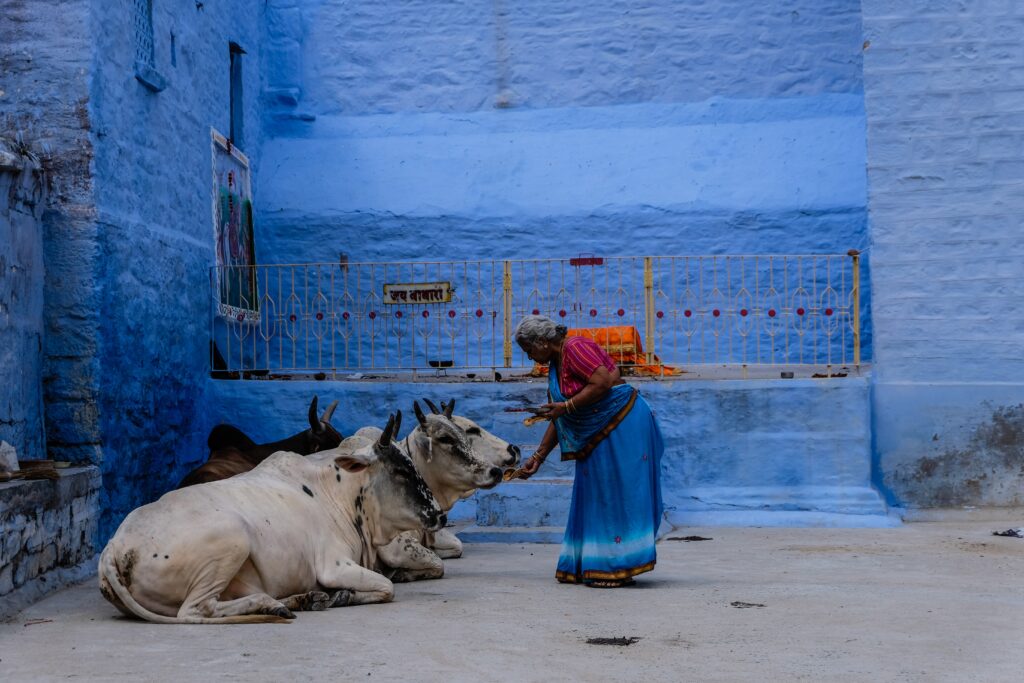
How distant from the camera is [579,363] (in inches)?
266

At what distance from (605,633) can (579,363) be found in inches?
67.3

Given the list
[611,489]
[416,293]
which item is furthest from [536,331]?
[416,293]

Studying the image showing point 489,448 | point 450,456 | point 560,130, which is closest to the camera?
point 450,456

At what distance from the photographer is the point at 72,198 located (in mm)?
8484

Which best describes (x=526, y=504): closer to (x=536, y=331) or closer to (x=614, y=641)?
(x=536, y=331)

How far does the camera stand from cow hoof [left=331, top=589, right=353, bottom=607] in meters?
6.12

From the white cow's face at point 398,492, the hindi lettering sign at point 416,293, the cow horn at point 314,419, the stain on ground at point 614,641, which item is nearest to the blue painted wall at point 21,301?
the cow horn at point 314,419

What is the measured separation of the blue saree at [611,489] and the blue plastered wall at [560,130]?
6.14m

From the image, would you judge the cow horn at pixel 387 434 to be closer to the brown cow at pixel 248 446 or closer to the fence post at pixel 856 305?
the brown cow at pixel 248 446

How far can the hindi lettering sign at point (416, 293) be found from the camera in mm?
12391

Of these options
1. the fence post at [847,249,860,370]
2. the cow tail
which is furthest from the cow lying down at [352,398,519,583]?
the fence post at [847,249,860,370]

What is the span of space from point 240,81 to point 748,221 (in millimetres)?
5002

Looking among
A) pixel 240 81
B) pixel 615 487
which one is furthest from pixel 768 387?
pixel 240 81

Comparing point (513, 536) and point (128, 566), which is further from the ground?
point (128, 566)
